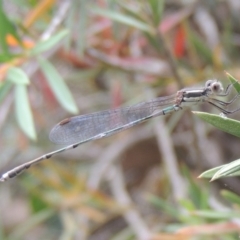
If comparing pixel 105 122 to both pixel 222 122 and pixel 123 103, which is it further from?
pixel 222 122

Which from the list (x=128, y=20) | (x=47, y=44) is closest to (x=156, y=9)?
(x=128, y=20)

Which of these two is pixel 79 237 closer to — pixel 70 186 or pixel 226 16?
pixel 70 186

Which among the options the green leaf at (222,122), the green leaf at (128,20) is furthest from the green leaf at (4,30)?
the green leaf at (222,122)

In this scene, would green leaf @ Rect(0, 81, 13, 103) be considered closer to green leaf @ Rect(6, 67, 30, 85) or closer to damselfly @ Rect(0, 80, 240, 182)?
green leaf @ Rect(6, 67, 30, 85)

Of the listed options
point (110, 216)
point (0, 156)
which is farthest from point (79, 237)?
point (0, 156)

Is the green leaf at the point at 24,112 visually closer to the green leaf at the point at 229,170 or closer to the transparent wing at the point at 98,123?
the transparent wing at the point at 98,123

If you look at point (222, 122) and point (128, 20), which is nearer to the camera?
point (222, 122)

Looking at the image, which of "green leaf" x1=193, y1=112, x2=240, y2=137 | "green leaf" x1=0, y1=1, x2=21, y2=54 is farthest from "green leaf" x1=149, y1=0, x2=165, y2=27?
"green leaf" x1=193, y1=112, x2=240, y2=137
